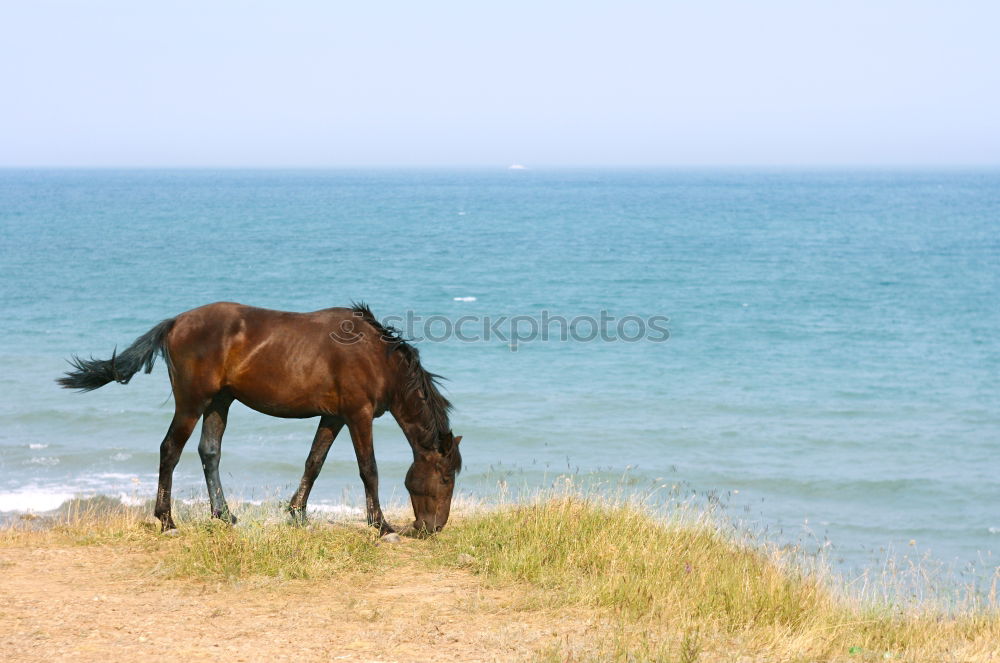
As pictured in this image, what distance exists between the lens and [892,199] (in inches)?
5546

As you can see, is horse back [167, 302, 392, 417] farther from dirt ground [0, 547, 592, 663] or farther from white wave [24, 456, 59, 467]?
white wave [24, 456, 59, 467]

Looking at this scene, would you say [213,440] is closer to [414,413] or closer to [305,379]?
[305,379]

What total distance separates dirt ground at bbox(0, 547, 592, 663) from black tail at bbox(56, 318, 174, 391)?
163 centimetres

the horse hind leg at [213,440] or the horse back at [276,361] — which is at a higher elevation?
the horse back at [276,361]

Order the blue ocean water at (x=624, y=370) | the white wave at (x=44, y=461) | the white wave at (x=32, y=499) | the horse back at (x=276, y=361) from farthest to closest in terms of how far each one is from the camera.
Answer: the white wave at (x=44, y=461) < the blue ocean water at (x=624, y=370) < the white wave at (x=32, y=499) < the horse back at (x=276, y=361)

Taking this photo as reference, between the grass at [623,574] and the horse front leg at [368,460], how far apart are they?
20 cm

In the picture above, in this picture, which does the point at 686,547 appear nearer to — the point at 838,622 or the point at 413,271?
A: the point at 838,622

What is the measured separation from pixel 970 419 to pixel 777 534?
1121cm

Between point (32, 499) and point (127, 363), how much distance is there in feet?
24.6

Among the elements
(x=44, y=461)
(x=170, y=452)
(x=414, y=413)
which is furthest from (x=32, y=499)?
(x=414, y=413)

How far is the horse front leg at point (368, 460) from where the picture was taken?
27.3 feet

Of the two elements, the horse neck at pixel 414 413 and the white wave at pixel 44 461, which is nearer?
the horse neck at pixel 414 413

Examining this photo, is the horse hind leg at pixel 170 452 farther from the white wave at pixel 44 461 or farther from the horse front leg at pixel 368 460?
the white wave at pixel 44 461

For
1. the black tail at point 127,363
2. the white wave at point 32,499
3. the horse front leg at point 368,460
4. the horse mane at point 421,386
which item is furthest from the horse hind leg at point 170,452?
the white wave at point 32,499
